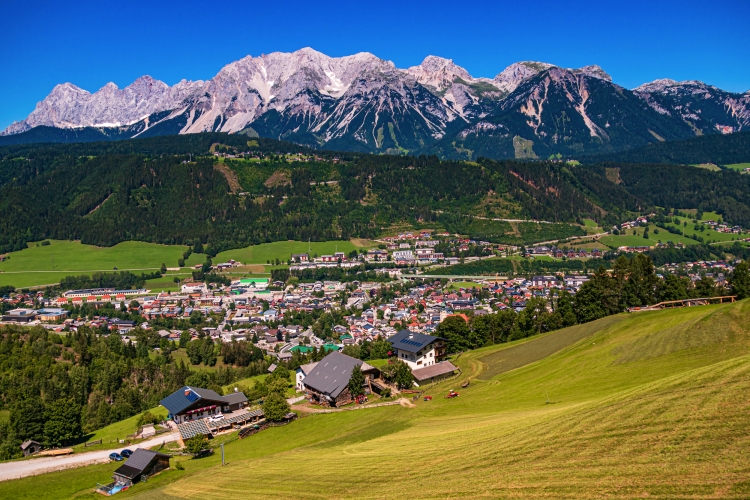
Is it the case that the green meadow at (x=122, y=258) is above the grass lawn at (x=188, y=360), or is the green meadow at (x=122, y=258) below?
above

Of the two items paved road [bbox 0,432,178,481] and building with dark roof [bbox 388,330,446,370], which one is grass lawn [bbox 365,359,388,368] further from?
paved road [bbox 0,432,178,481]

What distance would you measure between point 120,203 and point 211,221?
3426cm

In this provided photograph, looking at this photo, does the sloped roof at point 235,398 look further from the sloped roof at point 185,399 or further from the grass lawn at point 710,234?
the grass lawn at point 710,234

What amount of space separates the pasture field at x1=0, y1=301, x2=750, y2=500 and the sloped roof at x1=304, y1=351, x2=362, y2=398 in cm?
543

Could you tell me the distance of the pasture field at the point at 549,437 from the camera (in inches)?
776

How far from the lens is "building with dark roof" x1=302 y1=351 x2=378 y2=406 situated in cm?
5322

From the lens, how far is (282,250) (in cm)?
16975

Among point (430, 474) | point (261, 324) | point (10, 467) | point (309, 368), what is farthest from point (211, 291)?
point (430, 474)

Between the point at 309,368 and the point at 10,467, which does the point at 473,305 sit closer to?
the point at 309,368

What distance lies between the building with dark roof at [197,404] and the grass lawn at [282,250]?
352 feet

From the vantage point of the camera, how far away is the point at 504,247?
551ft

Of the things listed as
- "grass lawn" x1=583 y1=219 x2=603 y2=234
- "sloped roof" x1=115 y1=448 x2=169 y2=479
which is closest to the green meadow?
"grass lawn" x1=583 y1=219 x2=603 y2=234

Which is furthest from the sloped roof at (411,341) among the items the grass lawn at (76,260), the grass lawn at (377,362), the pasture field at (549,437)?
the grass lawn at (76,260)

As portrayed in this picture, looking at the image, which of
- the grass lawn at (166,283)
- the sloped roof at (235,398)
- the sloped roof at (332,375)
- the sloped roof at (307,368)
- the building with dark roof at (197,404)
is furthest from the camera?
the grass lawn at (166,283)
